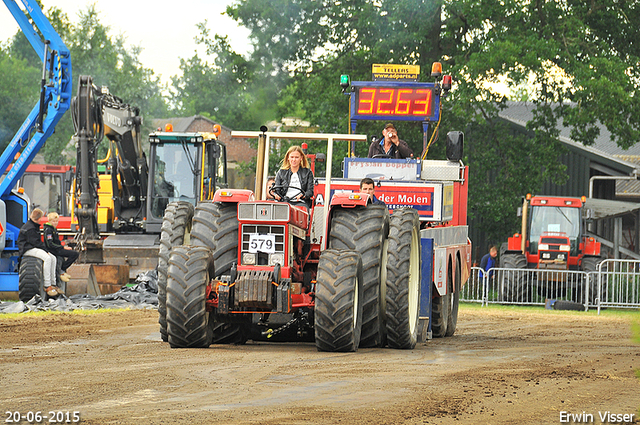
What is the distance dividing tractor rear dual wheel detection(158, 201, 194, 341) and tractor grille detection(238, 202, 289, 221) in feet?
4.11

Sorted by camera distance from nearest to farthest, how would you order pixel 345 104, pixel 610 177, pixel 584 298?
pixel 584 298 → pixel 345 104 → pixel 610 177

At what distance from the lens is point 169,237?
10500mm

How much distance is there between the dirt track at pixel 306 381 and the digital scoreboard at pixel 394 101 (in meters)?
4.17

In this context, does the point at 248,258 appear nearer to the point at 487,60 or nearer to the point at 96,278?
the point at 96,278

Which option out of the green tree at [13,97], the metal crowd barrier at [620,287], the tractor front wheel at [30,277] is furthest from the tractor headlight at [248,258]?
the green tree at [13,97]

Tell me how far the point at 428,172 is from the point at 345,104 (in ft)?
47.0

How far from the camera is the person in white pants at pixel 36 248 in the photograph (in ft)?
52.7

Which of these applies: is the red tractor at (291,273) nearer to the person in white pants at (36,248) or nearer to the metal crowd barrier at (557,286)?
the person in white pants at (36,248)

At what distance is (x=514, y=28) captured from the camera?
2656cm

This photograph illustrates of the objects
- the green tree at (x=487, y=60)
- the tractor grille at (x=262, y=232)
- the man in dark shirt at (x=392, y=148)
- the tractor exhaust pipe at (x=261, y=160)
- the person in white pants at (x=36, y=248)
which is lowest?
the person in white pants at (x=36, y=248)

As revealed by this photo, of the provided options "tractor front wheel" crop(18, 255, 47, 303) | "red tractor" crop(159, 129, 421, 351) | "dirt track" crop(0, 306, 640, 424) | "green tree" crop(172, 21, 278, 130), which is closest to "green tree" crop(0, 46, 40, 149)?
"green tree" crop(172, 21, 278, 130)

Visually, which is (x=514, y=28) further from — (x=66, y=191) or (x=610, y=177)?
(x=66, y=191)

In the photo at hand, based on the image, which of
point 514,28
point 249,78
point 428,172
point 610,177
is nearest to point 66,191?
point 249,78

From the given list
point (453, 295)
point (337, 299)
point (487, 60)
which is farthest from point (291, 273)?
point (487, 60)
